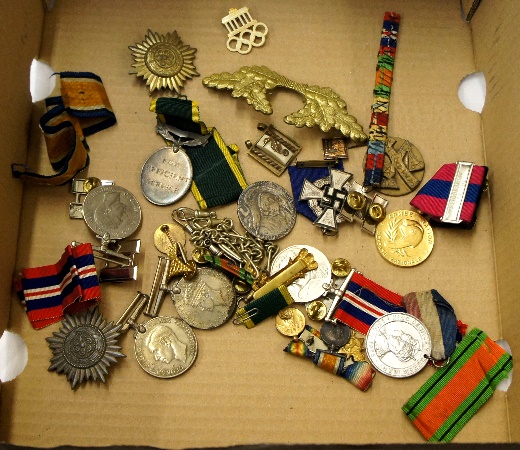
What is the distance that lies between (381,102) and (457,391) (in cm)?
98

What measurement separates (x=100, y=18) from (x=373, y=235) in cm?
122

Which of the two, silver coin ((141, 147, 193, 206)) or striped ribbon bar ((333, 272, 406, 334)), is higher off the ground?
silver coin ((141, 147, 193, 206))

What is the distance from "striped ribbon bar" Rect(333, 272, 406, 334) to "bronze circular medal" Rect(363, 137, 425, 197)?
341mm

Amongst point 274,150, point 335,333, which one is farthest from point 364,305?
point 274,150

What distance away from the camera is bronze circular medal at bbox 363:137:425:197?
2.31 meters

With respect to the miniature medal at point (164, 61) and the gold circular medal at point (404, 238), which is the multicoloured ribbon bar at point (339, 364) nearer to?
the gold circular medal at point (404, 238)

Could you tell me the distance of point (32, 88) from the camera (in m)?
2.35

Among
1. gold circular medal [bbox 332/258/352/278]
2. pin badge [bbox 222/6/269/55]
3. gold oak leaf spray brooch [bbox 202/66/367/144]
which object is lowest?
gold circular medal [bbox 332/258/352/278]

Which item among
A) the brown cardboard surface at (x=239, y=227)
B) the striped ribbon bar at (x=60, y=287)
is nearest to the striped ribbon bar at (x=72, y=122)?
the brown cardboard surface at (x=239, y=227)

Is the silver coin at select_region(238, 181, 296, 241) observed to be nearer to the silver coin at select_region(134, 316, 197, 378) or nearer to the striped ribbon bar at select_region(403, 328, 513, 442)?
the silver coin at select_region(134, 316, 197, 378)

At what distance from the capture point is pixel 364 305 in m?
2.15

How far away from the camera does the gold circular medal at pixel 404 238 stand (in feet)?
7.32

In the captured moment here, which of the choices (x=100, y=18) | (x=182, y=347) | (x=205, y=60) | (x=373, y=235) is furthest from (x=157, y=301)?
(x=100, y=18)

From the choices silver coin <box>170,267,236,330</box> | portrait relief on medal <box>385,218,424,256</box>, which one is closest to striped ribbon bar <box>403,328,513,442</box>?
portrait relief on medal <box>385,218,424,256</box>
